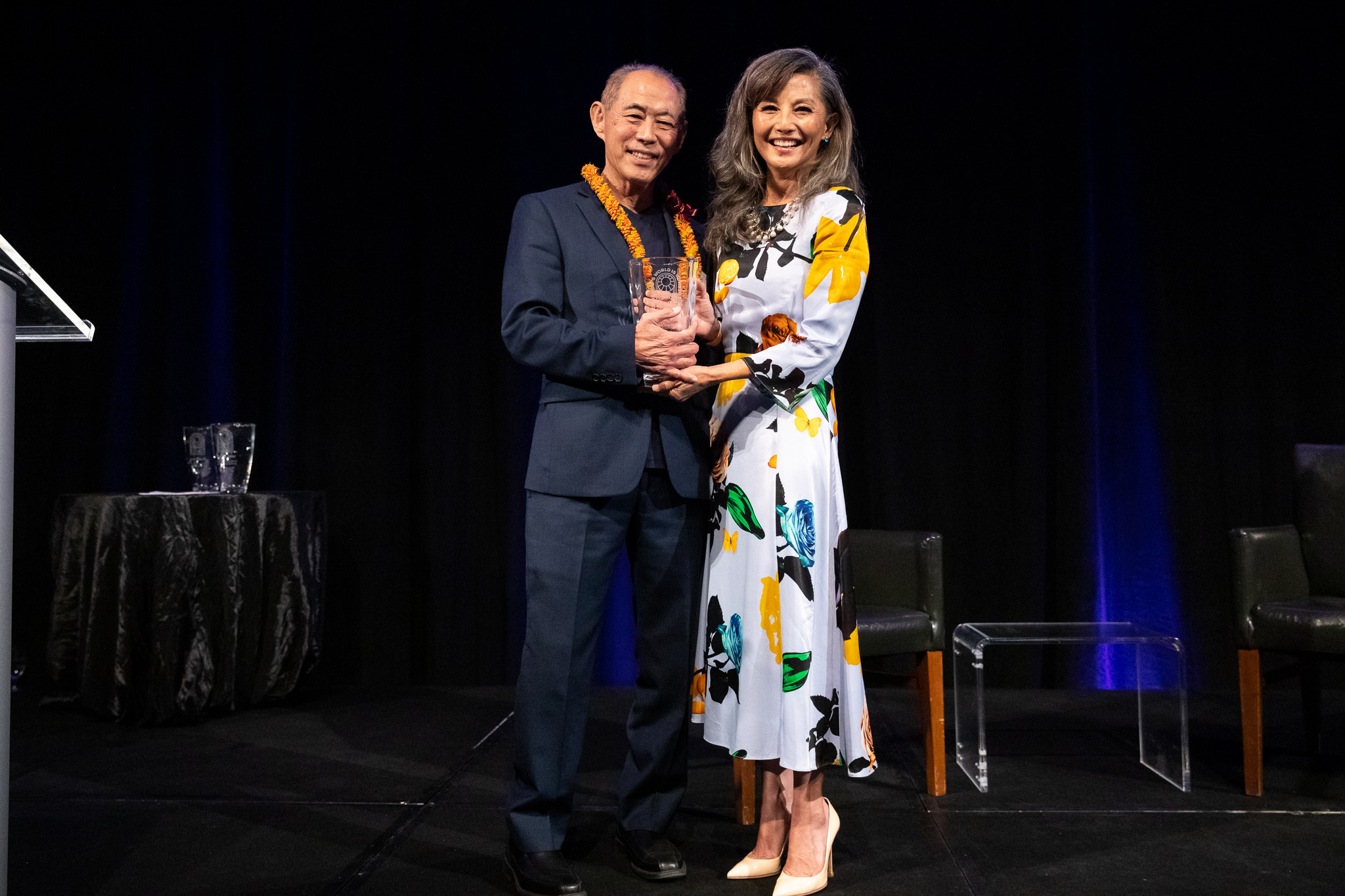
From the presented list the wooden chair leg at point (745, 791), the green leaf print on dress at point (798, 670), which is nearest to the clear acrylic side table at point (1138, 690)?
A: the wooden chair leg at point (745, 791)

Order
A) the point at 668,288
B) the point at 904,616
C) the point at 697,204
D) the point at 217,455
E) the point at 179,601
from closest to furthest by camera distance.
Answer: the point at 668,288
the point at 904,616
the point at 179,601
the point at 217,455
the point at 697,204

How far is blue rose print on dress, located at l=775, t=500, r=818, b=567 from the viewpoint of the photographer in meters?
1.78


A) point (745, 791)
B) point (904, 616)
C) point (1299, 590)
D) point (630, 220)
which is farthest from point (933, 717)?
point (630, 220)

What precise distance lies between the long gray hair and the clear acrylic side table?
49.0 inches

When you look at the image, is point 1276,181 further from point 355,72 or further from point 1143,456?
point 355,72

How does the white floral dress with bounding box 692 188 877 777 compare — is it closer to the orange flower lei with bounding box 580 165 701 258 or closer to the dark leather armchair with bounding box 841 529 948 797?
the orange flower lei with bounding box 580 165 701 258

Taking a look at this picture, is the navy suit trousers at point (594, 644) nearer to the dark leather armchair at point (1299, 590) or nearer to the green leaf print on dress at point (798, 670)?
the green leaf print on dress at point (798, 670)

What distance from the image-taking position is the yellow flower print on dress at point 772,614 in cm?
177

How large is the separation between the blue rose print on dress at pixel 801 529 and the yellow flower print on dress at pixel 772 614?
7 centimetres

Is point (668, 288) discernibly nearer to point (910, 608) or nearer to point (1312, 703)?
point (910, 608)

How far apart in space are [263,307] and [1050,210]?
120 inches

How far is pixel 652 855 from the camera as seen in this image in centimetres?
192

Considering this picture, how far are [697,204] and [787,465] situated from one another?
213 cm

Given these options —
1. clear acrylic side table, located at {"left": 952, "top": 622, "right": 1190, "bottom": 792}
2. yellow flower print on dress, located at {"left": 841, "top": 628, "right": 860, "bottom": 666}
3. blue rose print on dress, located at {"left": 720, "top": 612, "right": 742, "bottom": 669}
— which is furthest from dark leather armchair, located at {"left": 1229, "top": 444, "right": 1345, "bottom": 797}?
blue rose print on dress, located at {"left": 720, "top": 612, "right": 742, "bottom": 669}
